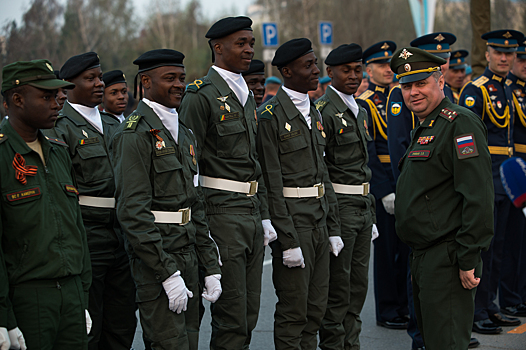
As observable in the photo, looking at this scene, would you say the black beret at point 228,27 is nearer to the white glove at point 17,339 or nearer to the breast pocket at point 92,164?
the breast pocket at point 92,164

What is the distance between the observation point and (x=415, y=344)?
5.06m

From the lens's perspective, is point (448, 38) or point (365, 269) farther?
point (448, 38)

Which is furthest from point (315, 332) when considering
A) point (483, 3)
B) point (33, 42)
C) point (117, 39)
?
point (117, 39)

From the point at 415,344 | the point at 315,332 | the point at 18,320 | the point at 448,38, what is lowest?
the point at 415,344

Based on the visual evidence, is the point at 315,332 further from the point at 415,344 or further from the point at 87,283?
the point at 87,283

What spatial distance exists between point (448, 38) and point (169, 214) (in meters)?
3.54

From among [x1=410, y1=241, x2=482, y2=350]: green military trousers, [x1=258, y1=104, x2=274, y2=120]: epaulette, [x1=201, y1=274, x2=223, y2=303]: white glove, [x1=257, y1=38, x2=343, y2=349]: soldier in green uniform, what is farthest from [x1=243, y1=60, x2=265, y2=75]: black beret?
[x1=410, y1=241, x2=482, y2=350]: green military trousers

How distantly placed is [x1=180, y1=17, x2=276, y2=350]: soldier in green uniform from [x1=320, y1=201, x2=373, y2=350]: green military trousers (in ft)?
2.76

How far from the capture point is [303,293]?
432 cm

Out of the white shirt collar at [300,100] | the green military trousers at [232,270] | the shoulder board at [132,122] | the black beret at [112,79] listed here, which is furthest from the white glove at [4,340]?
the black beret at [112,79]

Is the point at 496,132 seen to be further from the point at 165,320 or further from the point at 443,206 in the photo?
the point at 165,320

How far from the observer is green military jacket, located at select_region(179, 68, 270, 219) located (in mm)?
3969

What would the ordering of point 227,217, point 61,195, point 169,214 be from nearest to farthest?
point 61,195, point 169,214, point 227,217

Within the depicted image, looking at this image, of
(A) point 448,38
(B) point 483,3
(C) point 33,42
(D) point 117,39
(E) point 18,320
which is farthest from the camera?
(D) point 117,39
